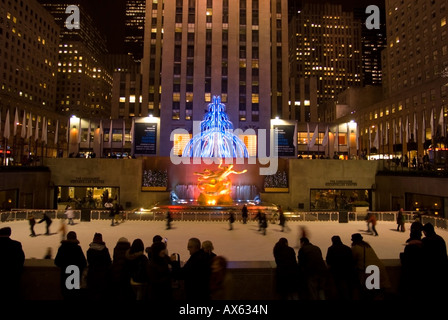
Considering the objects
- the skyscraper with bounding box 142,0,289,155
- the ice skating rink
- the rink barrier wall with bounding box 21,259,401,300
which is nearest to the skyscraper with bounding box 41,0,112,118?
the skyscraper with bounding box 142,0,289,155

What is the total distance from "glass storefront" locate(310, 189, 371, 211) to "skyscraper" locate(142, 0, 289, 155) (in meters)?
23.9

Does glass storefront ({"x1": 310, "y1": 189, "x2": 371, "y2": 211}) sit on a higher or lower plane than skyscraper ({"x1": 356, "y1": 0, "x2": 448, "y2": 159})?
lower


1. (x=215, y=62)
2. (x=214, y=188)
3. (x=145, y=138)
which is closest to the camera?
(x=214, y=188)

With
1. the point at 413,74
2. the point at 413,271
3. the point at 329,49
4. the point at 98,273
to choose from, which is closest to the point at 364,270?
the point at 413,271

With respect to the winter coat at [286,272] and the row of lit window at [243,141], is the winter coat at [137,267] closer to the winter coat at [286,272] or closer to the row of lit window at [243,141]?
the winter coat at [286,272]

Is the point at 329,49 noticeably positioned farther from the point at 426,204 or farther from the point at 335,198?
the point at 426,204

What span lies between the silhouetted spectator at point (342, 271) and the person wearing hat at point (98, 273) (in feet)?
13.3

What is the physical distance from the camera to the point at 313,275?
5602 millimetres

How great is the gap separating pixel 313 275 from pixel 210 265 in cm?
205

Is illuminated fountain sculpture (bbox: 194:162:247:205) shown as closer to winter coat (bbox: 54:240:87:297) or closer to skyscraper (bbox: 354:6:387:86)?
winter coat (bbox: 54:240:87:297)

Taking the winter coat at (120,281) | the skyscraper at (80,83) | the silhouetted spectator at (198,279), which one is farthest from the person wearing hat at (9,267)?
the skyscraper at (80,83)

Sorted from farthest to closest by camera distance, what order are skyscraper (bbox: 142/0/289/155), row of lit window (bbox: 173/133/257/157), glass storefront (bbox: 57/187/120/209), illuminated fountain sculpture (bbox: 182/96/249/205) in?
1. skyscraper (bbox: 142/0/289/155)
2. row of lit window (bbox: 173/133/257/157)
3. glass storefront (bbox: 57/187/120/209)
4. illuminated fountain sculpture (bbox: 182/96/249/205)

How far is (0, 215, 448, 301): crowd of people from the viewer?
17.0 feet
